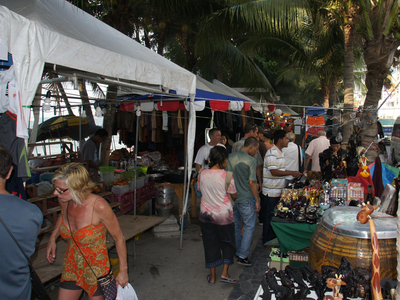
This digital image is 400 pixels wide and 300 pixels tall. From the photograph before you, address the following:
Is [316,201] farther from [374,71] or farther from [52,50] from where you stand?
[374,71]

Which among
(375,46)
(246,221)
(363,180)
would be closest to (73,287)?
(246,221)

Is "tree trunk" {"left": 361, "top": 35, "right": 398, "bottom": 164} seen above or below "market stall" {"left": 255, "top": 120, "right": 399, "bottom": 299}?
above

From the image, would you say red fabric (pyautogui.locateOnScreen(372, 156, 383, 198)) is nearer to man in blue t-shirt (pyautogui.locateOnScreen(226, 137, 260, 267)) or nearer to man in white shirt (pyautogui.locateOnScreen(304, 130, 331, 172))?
man in blue t-shirt (pyautogui.locateOnScreen(226, 137, 260, 267))

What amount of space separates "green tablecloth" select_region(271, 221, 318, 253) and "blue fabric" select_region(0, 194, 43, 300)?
265 cm

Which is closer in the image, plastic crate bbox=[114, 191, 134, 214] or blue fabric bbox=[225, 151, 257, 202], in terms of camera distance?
blue fabric bbox=[225, 151, 257, 202]

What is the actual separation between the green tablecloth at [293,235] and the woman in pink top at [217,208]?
602mm

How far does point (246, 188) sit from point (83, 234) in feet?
8.05

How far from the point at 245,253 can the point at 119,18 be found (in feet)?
23.0

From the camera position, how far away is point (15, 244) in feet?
6.32

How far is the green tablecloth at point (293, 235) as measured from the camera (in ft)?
11.8

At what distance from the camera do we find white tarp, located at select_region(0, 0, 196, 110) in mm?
2338

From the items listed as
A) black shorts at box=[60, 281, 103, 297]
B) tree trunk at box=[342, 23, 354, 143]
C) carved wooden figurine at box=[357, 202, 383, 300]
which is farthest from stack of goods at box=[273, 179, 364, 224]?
tree trunk at box=[342, 23, 354, 143]

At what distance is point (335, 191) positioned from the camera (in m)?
3.76

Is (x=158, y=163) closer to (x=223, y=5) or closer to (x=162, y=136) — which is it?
(x=162, y=136)
